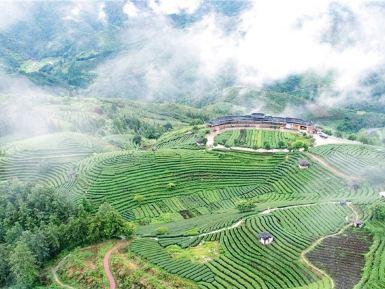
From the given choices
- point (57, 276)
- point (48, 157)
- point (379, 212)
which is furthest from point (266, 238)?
point (48, 157)

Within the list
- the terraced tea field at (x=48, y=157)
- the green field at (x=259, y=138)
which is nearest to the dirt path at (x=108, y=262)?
the terraced tea field at (x=48, y=157)

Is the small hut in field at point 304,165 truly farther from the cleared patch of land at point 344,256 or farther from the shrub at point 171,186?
the cleared patch of land at point 344,256

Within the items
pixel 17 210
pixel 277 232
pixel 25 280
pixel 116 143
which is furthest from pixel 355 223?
pixel 116 143

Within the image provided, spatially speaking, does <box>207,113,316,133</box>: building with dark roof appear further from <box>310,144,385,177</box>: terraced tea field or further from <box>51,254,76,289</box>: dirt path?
<box>51,254,76,289</box>: dirt path

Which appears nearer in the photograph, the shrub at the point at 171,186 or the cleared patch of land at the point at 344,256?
the cleared patch of land at the point at 344,256

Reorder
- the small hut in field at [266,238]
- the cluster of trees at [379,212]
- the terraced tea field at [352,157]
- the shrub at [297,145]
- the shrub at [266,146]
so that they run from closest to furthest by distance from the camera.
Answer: the small hut in field at [266,238], the cluster of trees at [379,212], the terraced tea field at [352,157], the shrub at [297,145], the shrub at [266,146]

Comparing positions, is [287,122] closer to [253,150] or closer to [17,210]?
[253,150]

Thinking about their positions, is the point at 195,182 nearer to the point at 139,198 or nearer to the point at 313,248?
the point at 139,198

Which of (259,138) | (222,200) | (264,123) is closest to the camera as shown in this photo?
(222,200)
